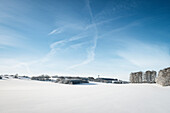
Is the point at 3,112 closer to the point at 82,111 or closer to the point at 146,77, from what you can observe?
the point at 82,111

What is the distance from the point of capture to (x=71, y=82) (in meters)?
46.1

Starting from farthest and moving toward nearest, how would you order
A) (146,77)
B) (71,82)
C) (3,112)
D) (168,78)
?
(146,77)
(71,82)
(168,78)
(3,112)

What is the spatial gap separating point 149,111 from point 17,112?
6675mm

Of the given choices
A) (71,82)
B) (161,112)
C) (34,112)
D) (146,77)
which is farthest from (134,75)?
(34,112)

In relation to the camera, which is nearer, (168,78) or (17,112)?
(17,112)

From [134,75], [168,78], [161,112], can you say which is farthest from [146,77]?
[161,112]

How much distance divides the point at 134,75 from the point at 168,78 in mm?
33139

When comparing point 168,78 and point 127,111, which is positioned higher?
point 168,78

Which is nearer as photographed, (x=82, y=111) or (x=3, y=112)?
(x=3, y=112)

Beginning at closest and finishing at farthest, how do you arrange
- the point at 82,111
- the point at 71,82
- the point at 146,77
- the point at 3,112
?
the point at 3,112 < the point at 82,111 < the point at 71,82 < the point at 146,77

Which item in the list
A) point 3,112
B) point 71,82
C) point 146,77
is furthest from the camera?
point 146,77

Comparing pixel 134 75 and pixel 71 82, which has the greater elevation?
pixel 134 75

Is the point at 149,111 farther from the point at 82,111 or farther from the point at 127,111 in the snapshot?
the point at 82,111

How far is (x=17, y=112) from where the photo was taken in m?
5.17
